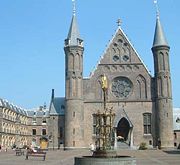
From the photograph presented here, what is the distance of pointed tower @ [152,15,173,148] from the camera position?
63188 mm

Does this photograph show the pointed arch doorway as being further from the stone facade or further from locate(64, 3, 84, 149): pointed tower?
locate(64, 3, 84, 149): pointed tower

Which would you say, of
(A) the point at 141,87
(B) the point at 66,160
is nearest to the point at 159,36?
(A) the point at 141,87

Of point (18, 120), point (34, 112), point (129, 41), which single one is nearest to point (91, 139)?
point (129, 41)

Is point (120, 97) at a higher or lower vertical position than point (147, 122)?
higher

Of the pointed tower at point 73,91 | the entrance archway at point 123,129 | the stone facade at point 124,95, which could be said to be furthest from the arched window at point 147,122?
the pointed tower at point 73,91

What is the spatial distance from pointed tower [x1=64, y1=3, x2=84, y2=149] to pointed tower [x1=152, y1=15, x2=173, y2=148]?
14798 mm

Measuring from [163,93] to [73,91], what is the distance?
57.1 ft

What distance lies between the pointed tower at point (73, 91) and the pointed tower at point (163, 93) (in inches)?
583

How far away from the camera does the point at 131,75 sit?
67.9 meters

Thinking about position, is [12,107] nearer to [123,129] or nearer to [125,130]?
[123,129]

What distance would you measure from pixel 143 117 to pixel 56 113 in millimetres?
18112

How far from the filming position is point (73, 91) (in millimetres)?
65438

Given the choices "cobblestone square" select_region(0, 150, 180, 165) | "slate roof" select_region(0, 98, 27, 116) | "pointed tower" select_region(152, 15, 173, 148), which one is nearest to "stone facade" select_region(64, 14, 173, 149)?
"pointed tower" select_region(152, 15, 173, 148)

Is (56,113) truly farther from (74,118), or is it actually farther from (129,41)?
(129,41)
